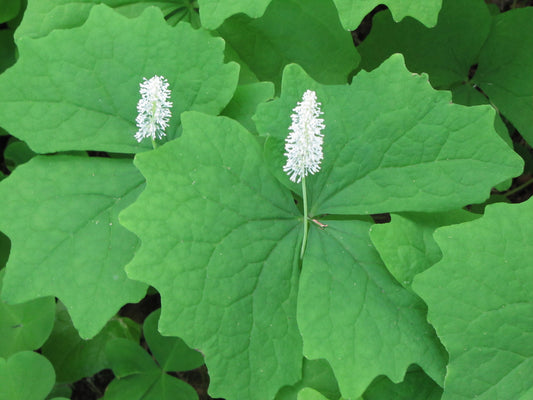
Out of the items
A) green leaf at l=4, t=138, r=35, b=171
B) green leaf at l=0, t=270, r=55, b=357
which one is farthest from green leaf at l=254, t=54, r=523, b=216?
green leaf at l=4, t=138, r=35, b=171

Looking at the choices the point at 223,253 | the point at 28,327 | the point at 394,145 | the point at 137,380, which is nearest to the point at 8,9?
the point at 28,327

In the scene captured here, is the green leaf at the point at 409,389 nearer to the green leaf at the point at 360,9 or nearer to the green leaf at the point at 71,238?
the green leaf at the point at 71,238

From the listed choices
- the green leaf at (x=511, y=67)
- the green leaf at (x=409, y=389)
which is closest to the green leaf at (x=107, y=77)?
the green leaf at (x=409, y=389)

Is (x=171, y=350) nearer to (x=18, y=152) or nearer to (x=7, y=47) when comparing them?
(x=18, y=152)

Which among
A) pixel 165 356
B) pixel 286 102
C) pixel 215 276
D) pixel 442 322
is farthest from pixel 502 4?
pixel 165 356

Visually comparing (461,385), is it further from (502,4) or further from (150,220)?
(502,4)

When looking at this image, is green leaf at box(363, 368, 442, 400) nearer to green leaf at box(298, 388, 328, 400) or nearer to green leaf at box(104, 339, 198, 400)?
green leaf at box(298, 388, 328, 400)
